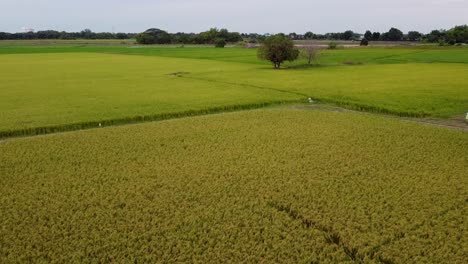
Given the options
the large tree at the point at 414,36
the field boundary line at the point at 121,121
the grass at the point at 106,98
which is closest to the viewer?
the field boundary line at the point at 121,121

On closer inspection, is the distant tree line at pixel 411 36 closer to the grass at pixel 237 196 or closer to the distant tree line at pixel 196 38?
the distant tree line at pixel 196 38

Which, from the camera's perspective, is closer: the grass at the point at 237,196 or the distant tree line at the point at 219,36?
the grass at the point at 237,196

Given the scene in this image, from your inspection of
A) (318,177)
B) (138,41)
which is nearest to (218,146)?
(318,177)

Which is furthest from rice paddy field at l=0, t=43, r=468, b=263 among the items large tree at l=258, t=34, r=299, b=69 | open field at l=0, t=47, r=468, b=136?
large tree at l=258, t=34, r=299, b=69

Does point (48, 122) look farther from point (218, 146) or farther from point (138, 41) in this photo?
point (138, 41)

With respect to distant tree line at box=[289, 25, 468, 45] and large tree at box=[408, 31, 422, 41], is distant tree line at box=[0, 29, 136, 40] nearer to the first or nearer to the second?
distant tree line at box=[289, 25, 468, 45]

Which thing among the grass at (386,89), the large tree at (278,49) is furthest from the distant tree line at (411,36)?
the grass at (386,89)
